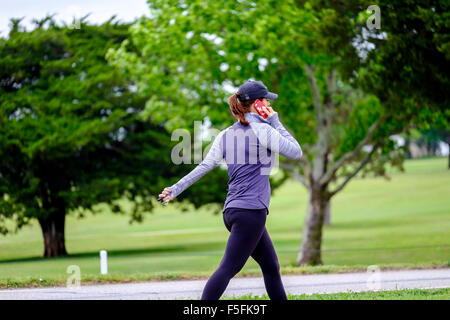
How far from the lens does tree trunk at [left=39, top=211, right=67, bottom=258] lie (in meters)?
34.8

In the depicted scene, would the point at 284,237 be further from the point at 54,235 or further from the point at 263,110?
the point at 263,110

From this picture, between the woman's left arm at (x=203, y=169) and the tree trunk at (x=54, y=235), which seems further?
the tree trunk at (x=54, y=235)

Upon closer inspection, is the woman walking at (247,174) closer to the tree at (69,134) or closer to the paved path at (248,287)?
the paved path at (248,287)

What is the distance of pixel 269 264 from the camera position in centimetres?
611

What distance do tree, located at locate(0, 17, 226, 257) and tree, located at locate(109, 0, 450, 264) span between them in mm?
9527

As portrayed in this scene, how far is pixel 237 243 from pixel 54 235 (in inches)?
1205

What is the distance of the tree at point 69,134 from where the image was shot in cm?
3180

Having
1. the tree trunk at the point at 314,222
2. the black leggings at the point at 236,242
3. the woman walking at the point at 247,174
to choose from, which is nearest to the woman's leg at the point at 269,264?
the woman walking at the point at 247,174

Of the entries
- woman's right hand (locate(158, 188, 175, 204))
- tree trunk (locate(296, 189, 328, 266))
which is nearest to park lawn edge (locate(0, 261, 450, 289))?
woman's right hand (locate(158, 188, 175, 204))

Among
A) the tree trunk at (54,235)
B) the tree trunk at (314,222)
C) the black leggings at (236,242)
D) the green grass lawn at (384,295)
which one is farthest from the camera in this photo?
the tree trunk at (54,235)

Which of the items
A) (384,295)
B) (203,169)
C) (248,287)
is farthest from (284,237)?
(203,169)

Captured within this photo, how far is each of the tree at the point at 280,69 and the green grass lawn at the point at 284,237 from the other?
11.9 ft

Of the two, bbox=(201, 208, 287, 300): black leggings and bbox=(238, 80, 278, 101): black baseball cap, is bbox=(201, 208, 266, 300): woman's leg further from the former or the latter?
bbox=(238, 80, 278, 101): black baseball cap

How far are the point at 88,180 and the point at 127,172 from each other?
2344 millimetres
